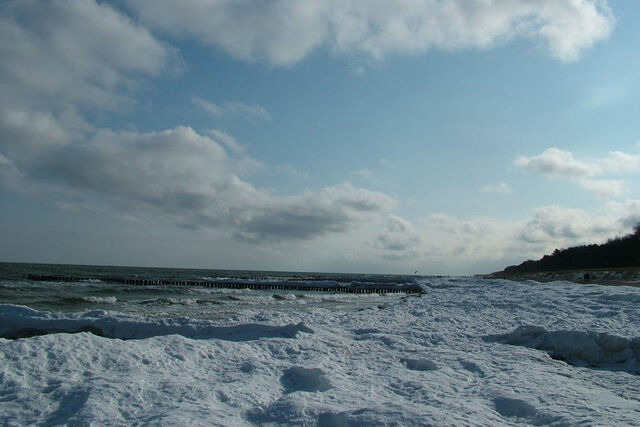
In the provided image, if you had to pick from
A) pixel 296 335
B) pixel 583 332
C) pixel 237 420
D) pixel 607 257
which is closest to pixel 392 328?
pixel 296 335

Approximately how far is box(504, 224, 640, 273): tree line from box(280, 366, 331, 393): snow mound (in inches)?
3168

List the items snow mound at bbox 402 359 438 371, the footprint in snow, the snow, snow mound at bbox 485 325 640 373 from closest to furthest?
the snow, the footprint in snow, snow mound at bbox 402 359 438 371, snow mound at bbox 485 325 640 373

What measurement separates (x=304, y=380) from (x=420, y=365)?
2.50m

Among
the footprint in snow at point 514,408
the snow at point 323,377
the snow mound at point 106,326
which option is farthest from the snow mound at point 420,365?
the snow mound at point 106,326

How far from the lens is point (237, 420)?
5066 mm

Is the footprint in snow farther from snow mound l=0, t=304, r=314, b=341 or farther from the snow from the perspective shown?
snow mound l=0, t=304, r=314, b=341

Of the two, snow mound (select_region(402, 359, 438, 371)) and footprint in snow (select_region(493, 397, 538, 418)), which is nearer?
footprint in snow (select_region(493, 397, 538, 418))

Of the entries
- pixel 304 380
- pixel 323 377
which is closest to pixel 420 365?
pixel 323 377

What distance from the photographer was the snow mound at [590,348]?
9.23 m

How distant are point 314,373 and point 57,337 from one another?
4296 mm

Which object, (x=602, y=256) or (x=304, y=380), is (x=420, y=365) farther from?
(x=602, y=256)

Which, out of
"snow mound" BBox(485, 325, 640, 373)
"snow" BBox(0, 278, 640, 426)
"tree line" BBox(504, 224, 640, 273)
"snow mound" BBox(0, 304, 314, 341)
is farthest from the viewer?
"tree line" BBox(504, 224, 640, 273)

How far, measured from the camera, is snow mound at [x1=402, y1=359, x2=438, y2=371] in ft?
26.3

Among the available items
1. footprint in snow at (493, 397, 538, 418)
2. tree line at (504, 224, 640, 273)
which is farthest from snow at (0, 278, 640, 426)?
tree line at (504, 224, 640, 273)
